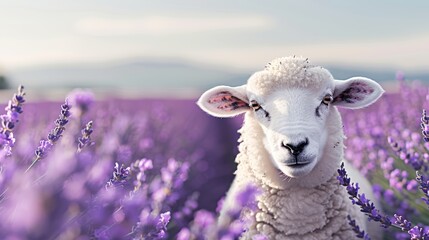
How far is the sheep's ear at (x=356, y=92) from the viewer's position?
241 cm

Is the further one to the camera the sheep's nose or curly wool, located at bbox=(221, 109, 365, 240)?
curly wool, located at bbox=(221, 109, 365, 240)

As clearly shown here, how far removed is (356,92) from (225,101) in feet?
1.65

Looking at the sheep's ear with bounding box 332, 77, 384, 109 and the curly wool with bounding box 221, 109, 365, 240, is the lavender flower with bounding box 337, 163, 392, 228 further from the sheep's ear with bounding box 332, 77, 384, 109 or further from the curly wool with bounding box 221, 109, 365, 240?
the sheep's ear with bounding box 332, 77, 384, 109

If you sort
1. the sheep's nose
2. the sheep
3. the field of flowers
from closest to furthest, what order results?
the field of flowers
the sheep's nose
the sheep

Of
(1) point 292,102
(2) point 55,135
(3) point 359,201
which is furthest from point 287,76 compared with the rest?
(2) point 55,135

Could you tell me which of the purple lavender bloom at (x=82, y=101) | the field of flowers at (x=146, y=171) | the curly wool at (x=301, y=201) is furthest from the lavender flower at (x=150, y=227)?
the curly wool at (x=301, y=201)

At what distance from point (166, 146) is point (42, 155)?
331 cm

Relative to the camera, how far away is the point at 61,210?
2.40 ft

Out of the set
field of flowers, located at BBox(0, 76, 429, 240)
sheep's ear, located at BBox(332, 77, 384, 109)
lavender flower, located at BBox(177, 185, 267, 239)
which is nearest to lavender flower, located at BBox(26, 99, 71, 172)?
field of flowers, located at BBox(0, 76, 429, 240)

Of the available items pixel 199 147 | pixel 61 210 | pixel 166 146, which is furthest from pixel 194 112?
pixel 61 210

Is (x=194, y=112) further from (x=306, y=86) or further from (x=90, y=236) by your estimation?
(x=90, y=236)

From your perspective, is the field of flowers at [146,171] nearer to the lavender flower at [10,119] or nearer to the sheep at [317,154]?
the lavender flower at [10,119]

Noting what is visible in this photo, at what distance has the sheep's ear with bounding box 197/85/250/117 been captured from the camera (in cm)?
243

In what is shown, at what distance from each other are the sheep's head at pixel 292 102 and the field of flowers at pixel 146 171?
203mm
